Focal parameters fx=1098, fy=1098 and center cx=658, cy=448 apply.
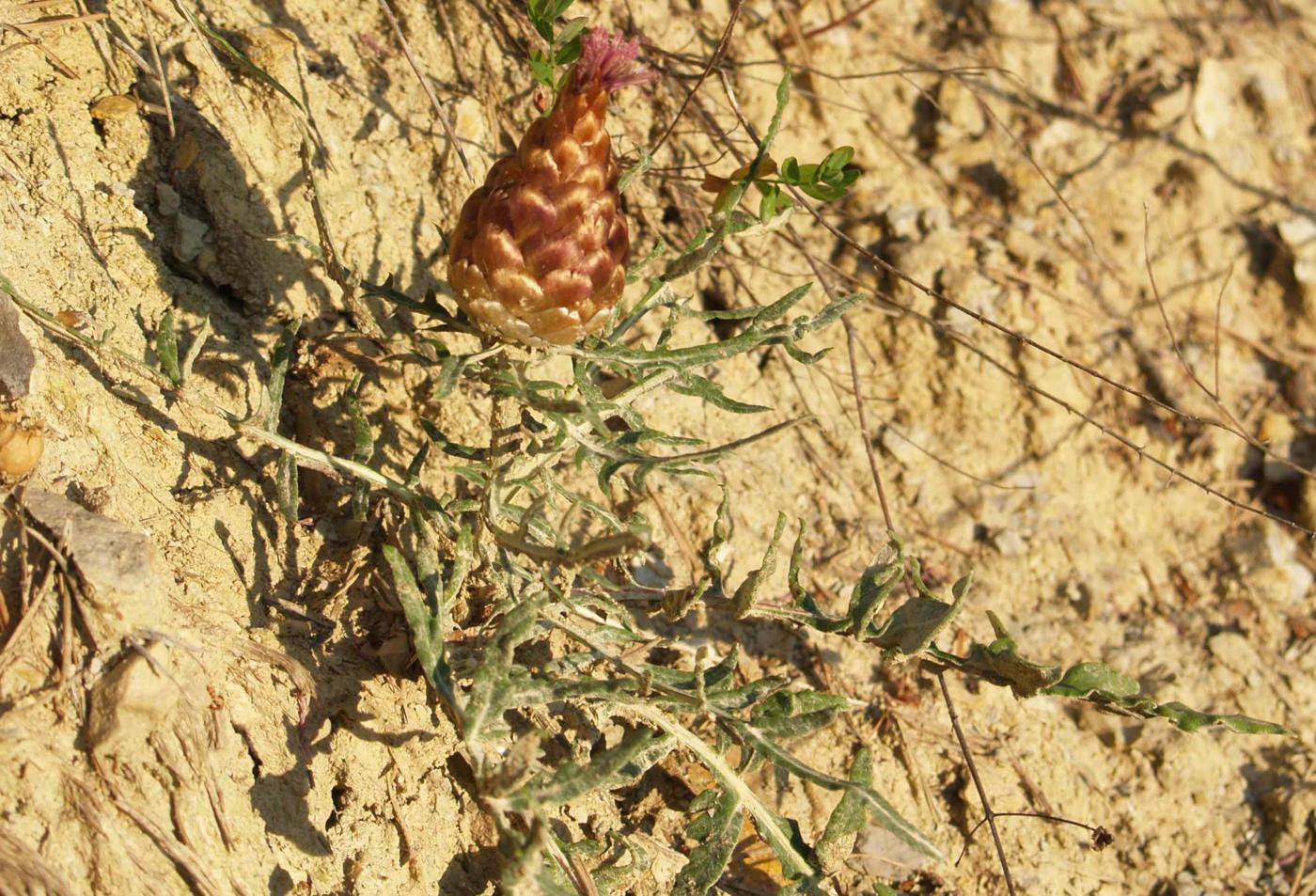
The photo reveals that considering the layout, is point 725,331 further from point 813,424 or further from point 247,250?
point 247,250

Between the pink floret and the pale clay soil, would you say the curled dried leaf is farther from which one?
the pink floret

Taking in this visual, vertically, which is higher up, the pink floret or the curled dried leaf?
the pink floret

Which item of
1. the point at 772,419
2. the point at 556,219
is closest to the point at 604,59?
the point at 556,219

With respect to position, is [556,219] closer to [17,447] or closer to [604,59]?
[604,59]

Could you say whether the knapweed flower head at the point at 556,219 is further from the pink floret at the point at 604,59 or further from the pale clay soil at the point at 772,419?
the pale clay soil at the point at 772,419

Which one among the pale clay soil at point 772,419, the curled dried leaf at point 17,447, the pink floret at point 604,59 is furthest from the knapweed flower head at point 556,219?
the curled dried leaf at point 17,447

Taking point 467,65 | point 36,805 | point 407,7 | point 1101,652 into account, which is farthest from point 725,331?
point 36,805

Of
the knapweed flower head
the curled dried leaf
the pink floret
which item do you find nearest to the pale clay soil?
the curled dried leaf

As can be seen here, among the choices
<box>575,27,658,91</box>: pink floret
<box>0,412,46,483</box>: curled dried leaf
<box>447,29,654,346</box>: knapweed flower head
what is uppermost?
<box>575,27,658,91</box>: pink floret
